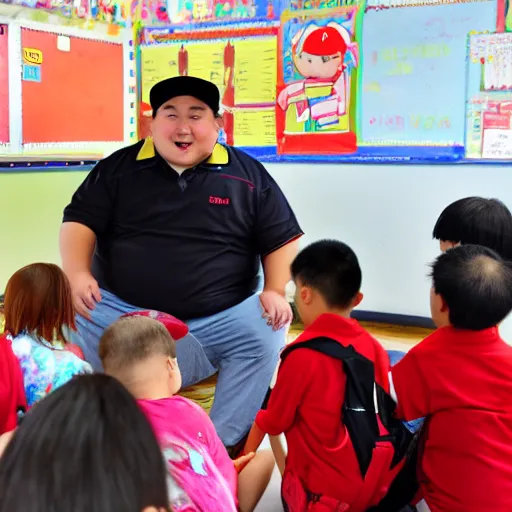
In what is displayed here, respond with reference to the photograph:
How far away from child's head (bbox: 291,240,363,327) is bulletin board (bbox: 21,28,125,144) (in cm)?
231

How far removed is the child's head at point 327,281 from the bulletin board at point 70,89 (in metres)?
2.31

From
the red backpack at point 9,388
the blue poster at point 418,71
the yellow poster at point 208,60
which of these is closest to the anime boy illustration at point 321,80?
the blue poster at point 418,71

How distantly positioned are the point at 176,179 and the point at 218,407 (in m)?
0.76

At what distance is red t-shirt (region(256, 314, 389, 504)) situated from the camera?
1.58 meters

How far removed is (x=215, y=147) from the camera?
8.04ft

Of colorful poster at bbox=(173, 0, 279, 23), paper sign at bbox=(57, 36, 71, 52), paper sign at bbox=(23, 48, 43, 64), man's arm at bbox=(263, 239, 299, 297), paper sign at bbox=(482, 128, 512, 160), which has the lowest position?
man's arm at bbox=(263, 239, 299, 297)

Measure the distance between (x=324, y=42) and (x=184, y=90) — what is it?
63.3 inches

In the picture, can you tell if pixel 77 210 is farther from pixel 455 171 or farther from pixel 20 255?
pixel 455 171

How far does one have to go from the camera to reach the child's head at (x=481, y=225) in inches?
82.0

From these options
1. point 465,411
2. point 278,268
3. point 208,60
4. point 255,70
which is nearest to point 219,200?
point 278,268

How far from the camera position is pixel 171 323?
213 centimetres

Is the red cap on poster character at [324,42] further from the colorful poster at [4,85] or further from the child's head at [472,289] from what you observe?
the child's head at [472,289]

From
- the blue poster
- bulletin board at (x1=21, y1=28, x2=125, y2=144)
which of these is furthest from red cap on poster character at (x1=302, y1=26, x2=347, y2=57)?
bulletin board at (x1=21, y1=28, x2=125, y2=144)

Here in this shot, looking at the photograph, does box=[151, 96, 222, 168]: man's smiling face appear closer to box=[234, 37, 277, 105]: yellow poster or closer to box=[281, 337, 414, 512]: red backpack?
box=[281, 337, 414, 512]: red backpack
